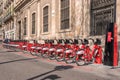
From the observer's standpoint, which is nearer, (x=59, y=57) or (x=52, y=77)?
(x=52, y=77)

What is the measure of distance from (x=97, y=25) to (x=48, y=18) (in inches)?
352

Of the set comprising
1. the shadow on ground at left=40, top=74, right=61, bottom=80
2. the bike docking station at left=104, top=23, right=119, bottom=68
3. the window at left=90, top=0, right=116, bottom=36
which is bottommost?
the shadow on ground at left=40, top=74, right=61, bottom=80

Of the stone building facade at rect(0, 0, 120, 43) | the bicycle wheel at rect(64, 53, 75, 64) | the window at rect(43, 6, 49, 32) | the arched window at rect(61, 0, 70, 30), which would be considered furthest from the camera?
the window at rect(43, 6, 49, 32)

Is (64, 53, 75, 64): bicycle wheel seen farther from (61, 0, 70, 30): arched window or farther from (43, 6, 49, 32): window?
(43, 6, 49, 32): window

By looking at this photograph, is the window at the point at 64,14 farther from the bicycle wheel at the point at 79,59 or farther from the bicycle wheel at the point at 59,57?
the bicycle wheel at the point at 79,59

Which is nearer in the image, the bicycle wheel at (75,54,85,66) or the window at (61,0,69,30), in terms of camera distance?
the bicycle wheel at (75,54,85,66)

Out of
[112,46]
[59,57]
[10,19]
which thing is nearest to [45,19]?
[59,57]

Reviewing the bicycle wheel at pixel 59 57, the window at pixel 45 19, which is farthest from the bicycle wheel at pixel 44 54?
the window at pixel 45 19

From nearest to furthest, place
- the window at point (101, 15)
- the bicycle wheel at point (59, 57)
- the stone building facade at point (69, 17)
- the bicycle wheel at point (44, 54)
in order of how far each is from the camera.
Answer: the bicycle wheel at point (59, 57) → the window at point (101, 15) → the stone building facade at point (69, 17) → the bicycle wheel at point (44, 54)

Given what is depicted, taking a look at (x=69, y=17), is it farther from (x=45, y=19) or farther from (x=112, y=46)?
(x=112, y=46)

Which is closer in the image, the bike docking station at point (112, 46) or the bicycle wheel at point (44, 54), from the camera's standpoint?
the bike docking station at point (112, 46)

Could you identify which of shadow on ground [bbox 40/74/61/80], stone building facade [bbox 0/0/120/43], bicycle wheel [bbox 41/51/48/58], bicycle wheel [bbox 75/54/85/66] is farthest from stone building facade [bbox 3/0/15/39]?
shadow on ground [bbox 40/74/61/80]

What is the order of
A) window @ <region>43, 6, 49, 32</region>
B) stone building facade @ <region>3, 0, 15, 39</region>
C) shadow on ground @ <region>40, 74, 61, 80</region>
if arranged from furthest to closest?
1. stone building facade @ <region>3, 0, 15, 39</region>
2. window @ <region>43, 6, 49, 32</region>
3. shadow on ground @ <region>40, 74, 61, 80</region>

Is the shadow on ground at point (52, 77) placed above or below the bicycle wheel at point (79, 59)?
below
